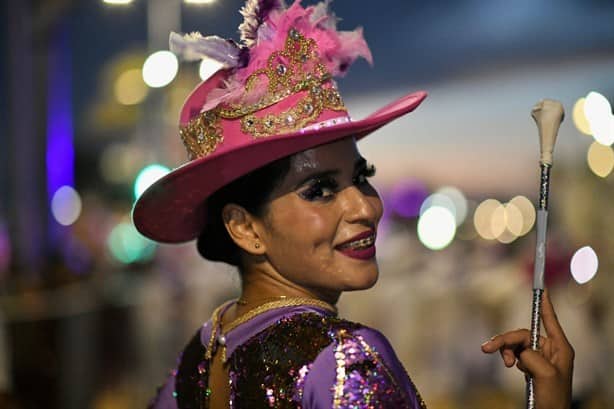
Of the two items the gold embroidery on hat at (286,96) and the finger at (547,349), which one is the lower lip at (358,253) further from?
the finger at (547,349)

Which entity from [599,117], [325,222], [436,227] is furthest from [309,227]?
[436,227]

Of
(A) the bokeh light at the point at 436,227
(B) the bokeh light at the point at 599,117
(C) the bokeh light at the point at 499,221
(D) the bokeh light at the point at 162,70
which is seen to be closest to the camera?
(B) the bokeh light at the point at 599,117

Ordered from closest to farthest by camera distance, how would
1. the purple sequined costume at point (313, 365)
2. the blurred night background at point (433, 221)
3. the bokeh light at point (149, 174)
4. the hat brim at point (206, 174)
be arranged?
the purple sequined costume at point (313, 365) < the hat brim at point (206, 174) < the blurred night background at point (433, 221) < the bokeh light at point (149, 174)

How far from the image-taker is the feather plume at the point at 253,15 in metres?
2.23

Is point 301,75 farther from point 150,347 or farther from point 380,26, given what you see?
point 150,347

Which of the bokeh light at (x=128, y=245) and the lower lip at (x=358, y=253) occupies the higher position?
the lower lip at (x=358, y=253)

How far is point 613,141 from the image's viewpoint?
4609 millimetres

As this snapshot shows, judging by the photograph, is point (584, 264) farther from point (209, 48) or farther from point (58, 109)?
point (58, 109)

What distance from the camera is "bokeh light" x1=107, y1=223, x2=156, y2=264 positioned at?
1131 centimetres

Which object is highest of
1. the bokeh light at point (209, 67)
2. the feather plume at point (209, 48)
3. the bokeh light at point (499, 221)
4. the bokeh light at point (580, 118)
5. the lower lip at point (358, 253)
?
the feather plume at point (209, 48)

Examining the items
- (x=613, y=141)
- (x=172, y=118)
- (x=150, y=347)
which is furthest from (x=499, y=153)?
(x=172, y=118)

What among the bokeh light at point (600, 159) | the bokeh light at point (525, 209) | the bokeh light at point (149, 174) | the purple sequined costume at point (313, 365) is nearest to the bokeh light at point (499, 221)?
the bokeh light at point (525, 209)

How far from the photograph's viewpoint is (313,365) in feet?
6.29

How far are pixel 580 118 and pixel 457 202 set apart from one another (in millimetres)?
3536
